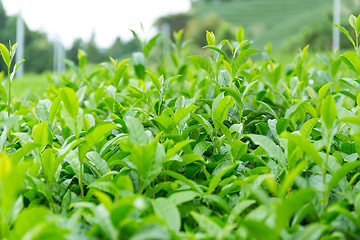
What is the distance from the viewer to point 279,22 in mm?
51906

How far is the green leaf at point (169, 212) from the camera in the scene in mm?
738

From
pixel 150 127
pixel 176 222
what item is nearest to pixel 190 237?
pixel 176 222

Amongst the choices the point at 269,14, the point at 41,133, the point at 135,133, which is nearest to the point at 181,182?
the point at 135,133

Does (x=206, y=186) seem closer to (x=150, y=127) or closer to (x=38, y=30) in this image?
(x=150, y=127)

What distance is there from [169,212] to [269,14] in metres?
58.8

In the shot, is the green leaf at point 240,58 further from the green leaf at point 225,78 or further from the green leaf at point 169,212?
the green leaf at point 169,212

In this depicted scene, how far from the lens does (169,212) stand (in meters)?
0.76

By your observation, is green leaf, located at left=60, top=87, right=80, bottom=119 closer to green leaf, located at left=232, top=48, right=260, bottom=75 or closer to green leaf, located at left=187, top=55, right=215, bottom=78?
green leaf, located at left=187, top=55, right=215, bottom=78

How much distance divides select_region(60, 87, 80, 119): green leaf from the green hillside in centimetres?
4625

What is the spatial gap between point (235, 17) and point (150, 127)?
5769cm

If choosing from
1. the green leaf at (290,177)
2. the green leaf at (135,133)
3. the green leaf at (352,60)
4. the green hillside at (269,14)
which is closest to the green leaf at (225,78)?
the green leaf at (352,60)

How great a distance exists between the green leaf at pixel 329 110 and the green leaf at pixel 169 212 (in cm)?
40

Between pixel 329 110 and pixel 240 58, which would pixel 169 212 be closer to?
pixel 329 110

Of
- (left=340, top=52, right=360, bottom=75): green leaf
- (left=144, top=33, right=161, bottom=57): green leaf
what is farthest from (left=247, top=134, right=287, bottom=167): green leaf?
(left=144, top=33, right=161, bottom=57): green leaf
